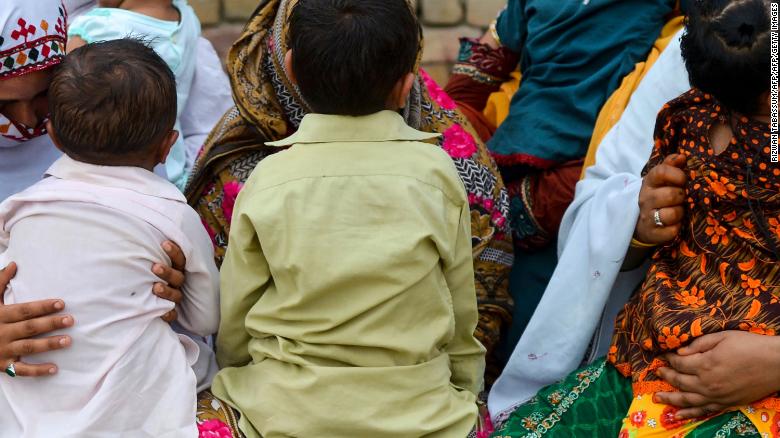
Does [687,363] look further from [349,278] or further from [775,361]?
[349,278]

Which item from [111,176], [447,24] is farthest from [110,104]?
[447,24]

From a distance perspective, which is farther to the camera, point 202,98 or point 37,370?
point 202,98

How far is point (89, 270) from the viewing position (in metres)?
2.16

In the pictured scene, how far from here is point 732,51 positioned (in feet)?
6.98

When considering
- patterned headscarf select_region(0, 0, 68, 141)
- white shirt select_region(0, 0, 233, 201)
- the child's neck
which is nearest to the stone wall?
white shirt select_region(0, 0, 233, 201)

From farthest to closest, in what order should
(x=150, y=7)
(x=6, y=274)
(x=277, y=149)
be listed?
(x=150, y=7), (x=277, y=149), (x=6, y=274)

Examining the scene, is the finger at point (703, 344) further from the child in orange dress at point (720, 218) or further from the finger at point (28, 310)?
A: the finger at point (28, 310)

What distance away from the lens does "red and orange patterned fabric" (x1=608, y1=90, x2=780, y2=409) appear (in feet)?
7.14

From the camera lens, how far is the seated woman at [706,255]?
2.15m

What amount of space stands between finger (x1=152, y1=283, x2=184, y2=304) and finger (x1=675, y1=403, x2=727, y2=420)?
113 centimetres

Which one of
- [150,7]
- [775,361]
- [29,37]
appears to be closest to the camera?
[775,361]

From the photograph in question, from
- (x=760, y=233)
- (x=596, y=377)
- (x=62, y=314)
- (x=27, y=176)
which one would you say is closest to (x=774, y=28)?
(x=760, y=233)

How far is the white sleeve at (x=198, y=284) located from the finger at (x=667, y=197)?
1042 millimetres

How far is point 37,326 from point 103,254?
0.20 metres
